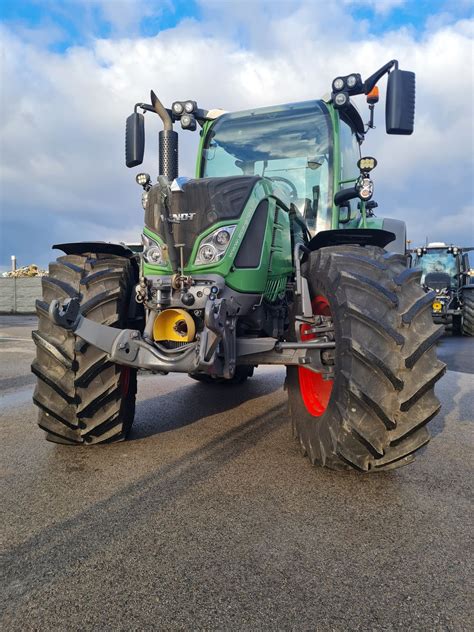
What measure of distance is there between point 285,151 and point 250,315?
6.23 feet

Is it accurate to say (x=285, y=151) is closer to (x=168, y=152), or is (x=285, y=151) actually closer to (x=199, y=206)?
(x=168, y=152)

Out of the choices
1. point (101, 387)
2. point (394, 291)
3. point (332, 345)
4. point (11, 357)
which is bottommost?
point (11, 357)

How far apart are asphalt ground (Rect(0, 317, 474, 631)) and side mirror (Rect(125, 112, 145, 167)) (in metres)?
2.39

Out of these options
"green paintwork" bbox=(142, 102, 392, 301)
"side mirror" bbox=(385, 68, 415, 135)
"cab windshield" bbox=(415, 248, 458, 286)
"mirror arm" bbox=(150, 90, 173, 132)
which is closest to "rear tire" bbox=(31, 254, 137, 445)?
"green paintwork" bbox=(142, 102, 392, 301)

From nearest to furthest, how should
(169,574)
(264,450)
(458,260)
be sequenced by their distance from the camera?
(169,574) < (264,450) < (458,260)

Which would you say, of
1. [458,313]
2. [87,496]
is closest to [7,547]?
[87,496]

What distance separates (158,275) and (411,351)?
5.48 feet

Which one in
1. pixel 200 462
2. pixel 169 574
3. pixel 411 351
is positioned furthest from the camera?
pixel 200 462

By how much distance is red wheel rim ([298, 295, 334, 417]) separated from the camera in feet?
10.9

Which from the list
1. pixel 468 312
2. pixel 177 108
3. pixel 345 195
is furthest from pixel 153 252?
pixel 468 312

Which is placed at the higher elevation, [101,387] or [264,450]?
[101,387]

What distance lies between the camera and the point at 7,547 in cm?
211

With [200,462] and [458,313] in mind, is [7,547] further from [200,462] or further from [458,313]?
[458,313]

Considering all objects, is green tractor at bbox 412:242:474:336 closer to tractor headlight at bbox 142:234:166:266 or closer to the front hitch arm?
tractor headlight at bbox 142:234:166:266
